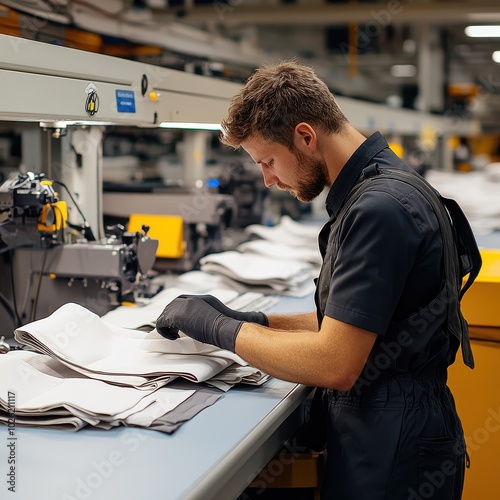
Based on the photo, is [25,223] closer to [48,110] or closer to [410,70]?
[48,110]

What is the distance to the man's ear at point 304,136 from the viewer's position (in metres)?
1.74

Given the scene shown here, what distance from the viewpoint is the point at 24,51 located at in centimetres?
175

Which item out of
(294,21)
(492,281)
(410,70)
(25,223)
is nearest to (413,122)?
(294,21)

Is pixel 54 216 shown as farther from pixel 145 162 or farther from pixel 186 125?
pixel 145 162

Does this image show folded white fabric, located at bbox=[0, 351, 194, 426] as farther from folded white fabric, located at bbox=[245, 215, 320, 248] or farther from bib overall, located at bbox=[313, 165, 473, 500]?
folded white fabric, located at bbox=[245, 215, 320, 248]

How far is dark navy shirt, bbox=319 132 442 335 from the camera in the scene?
1.55m

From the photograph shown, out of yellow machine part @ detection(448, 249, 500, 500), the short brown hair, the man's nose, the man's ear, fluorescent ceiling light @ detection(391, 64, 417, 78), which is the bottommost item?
yellow machine part @ detection(448, 249, 500, 500)

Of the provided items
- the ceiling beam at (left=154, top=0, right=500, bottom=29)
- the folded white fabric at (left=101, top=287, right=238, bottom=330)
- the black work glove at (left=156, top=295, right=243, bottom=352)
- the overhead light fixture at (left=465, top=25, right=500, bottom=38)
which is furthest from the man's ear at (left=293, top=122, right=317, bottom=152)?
the overhead light fixture at (left=465, top=25, right=500, bottom=38)

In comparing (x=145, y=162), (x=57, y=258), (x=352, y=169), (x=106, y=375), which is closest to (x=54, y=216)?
(x=57, y=258)

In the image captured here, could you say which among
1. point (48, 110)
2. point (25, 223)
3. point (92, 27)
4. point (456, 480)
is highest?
point (92, 27)

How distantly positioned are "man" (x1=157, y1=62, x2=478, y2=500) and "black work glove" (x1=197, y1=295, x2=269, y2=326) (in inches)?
1.3

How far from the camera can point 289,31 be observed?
8.53m

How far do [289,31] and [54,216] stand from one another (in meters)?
6.80

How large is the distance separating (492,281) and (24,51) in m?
1.55
